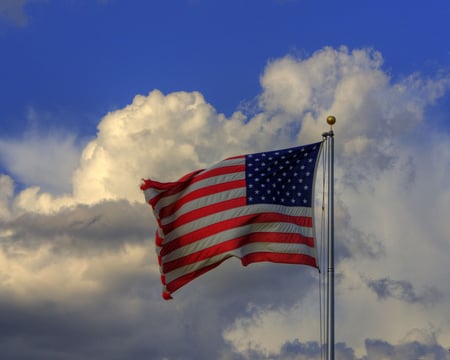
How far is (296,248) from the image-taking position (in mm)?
41562

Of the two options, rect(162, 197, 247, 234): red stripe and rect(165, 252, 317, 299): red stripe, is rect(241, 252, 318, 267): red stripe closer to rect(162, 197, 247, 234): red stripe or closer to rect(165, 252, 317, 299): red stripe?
rect(165, 252, 317, 299): red stripe

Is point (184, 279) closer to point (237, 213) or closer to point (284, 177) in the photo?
point (237, 213)

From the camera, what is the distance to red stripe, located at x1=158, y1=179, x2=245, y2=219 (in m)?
43.2

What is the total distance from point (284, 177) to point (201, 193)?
4.18 m

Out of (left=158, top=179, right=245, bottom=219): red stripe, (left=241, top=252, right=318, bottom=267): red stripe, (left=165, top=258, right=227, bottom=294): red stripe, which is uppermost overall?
(left=158, top=179, right=245, bottom=219): red stripe

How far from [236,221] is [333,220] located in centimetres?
518

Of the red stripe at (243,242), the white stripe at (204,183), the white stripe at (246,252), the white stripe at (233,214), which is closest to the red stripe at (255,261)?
the white stripe at (246,252)

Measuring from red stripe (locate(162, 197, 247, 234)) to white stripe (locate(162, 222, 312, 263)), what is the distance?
121cm

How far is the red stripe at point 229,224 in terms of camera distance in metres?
42.4

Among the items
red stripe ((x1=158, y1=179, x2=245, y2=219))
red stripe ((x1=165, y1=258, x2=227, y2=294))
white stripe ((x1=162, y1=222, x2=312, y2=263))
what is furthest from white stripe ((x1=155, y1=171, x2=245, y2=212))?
red stripe ((x1=165, y1=258, x2=227, y2=294))

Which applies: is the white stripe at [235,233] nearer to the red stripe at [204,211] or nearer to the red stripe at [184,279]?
the red stripe at [184,279]

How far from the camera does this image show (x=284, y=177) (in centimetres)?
4338

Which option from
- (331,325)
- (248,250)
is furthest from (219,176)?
(331,325)

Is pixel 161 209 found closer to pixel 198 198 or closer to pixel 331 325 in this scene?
pixel 198 198
